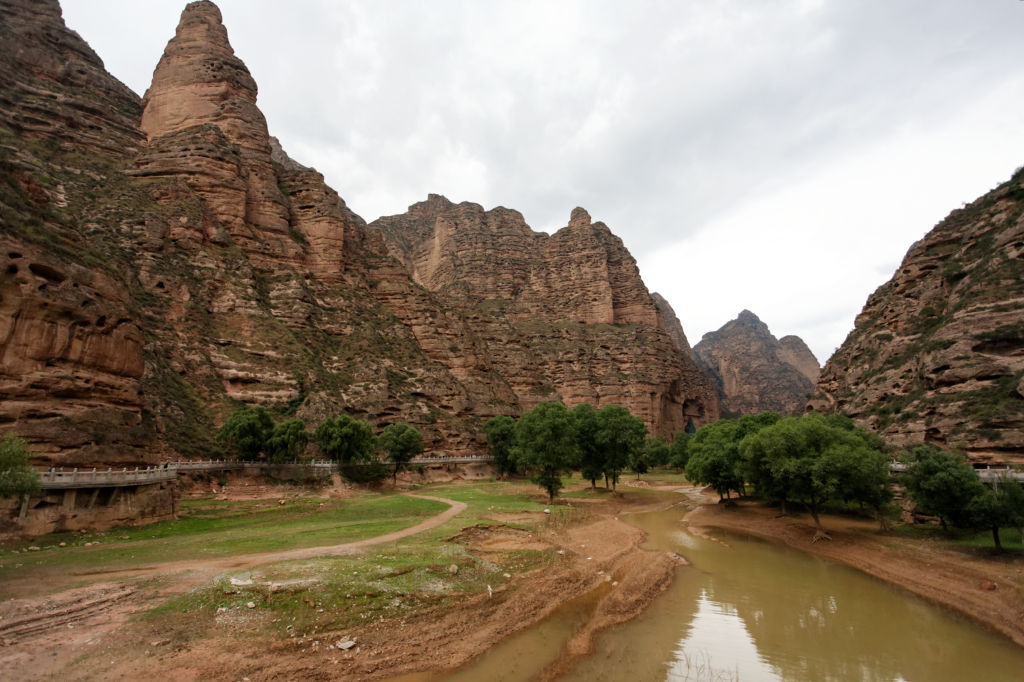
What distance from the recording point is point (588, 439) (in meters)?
56.7

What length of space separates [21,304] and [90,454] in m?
8.72

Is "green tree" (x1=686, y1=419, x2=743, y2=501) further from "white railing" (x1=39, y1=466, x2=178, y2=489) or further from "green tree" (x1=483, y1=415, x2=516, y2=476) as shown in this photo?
"white railing" (x1=39, y1=466, x2=178, y2=489)

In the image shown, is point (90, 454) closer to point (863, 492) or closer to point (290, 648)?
point (290, 648)

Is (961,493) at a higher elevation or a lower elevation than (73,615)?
higher

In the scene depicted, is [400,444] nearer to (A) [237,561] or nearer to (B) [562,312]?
(A) [237,561]

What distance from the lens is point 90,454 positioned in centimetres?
2622

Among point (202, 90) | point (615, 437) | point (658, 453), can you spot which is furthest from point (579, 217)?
point (615, 437)

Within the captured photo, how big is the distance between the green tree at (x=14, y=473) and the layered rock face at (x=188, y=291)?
830cm

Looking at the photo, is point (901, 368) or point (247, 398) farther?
point (247, 398)

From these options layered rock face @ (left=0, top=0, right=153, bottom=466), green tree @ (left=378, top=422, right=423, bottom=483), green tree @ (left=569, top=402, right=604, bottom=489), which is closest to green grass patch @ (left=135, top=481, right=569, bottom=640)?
layered rock face @ (left=0, top=0, right=153, bottom=466)

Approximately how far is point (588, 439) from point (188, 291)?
5621 centimetres

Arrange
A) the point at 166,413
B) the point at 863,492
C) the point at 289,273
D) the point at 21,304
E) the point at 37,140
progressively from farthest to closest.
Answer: the point at 289,273
the point at 37,140
the point at 166,413
the point at 863,492
the point at 21,304

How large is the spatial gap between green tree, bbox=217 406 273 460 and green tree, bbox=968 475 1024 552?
5348cm

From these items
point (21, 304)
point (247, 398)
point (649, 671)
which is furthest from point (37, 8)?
point (649, 671)
